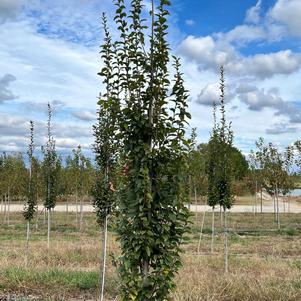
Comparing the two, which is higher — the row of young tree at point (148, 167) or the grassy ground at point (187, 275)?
the row of young tree at point (148, 167)

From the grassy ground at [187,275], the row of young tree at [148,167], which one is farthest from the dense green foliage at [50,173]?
the row of young tree at [148,167]

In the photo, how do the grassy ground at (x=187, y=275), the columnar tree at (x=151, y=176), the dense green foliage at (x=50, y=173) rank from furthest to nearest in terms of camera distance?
the dense green foliage at (x=50, y=173) < the grassy ground at (x=187, y=275) < the columnar tree at (x=151, y=176)

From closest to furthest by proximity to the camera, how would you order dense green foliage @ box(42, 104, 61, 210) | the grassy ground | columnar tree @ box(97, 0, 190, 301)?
1. columnar tree @ box(97, 0, 190, 301)
2. the grassy ground
3. dense green foliage @ box(42, 104, 61, 210)

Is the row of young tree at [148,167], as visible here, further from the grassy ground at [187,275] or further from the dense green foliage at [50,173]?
the dense green foliage at [50,173]

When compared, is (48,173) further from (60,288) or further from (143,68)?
(143,68)

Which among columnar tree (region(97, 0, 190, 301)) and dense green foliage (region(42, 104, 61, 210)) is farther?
dense green foliage (region(42, 104, 61, 210))

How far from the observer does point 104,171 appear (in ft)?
28.9

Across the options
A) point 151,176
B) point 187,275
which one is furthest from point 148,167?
point 187,275

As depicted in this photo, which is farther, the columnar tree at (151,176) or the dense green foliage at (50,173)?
the dense green foliage at (50,173)

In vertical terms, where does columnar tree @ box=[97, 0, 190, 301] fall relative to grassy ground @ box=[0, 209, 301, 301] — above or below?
above

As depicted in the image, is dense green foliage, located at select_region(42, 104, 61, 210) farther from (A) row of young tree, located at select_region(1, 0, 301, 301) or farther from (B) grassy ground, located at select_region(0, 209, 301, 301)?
(A) row of young tree, located at select_region(1, 0, 301, 301)

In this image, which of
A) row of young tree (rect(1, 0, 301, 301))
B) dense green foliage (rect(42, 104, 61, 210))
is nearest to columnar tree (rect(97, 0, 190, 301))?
row of young tree (rect(1, 0, 301, 301))

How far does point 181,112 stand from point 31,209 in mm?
12281

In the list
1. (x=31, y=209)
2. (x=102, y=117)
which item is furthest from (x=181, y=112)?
(x=31, y=209)
